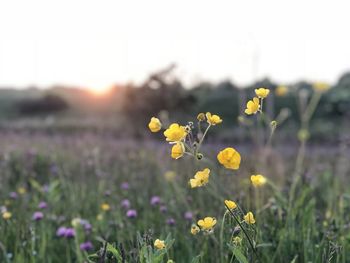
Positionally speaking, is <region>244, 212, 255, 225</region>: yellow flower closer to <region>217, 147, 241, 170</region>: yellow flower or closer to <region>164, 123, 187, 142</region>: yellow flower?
<region>217, 147, 241, 170</region>: yellow flower

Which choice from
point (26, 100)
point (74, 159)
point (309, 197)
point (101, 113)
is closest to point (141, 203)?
point (309, 197)

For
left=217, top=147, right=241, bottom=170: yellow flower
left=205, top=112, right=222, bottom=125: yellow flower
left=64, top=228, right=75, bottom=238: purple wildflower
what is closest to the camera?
left=217, top=147, right=241, bottom=170: yellow flower

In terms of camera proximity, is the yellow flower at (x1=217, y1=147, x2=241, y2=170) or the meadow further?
the meadow

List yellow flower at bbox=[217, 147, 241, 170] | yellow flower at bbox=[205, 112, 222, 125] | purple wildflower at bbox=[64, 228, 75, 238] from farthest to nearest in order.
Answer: purple wildflower at bbox=[64, 228, 75, 238] < yellow flower at bbox=[205, 112, 222, 125] < yellow flower at bbox=[217, 147, 241, 170]

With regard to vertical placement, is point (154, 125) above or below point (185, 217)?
above

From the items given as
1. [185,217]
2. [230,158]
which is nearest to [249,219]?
[230,158]

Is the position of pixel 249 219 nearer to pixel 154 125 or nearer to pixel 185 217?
pixel 154 125

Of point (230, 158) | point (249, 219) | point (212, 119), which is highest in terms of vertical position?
point (212, 119)

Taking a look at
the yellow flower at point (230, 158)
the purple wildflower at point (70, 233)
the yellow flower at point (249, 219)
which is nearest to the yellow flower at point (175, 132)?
the yellow flower at point (230, 158)

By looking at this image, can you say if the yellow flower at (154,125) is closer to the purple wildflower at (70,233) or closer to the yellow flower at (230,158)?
the yellow flower at (230,158)

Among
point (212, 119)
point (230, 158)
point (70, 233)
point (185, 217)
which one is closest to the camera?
point (230, 158)

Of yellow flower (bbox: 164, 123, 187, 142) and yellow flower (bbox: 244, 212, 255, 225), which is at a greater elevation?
yellow flower (bbox: 164, 123, 187, 142)

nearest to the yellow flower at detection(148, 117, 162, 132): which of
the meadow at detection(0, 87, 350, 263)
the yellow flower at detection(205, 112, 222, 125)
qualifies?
the meadow at detection(0, 87, 350, 263)

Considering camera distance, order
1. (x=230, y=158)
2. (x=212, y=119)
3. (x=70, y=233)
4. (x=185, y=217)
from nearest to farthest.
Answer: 1. (x=230, y=158)
2. (x=212, y=119)
3. (x=70, y=233)
4. (x=185, y=217)
